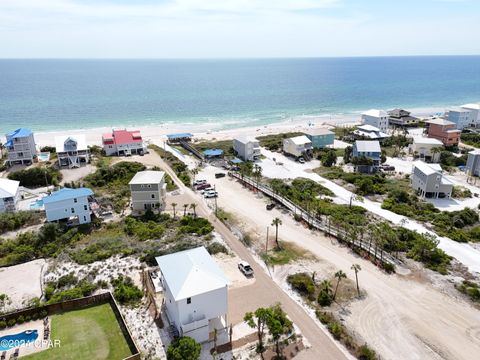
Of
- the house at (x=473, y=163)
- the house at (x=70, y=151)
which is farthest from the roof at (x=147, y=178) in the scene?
the house at (x=473, y=163)

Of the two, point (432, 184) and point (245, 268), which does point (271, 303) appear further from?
point (432, 184)

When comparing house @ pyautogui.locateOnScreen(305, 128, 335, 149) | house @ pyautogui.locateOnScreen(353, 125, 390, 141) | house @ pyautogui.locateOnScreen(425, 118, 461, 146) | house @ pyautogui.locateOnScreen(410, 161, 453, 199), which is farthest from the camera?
house @ pyautogui.locateOnScreen(353, 125, 390, 141)

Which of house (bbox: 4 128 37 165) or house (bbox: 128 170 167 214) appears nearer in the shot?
house (bbox: 128 170 167 214)

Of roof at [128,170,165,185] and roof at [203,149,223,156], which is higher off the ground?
roof at [128,170,165,185]

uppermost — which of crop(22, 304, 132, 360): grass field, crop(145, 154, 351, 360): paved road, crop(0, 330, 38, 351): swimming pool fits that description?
crop(0, 330, 38, 351): swimming pool

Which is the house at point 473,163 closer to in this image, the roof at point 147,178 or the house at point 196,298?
the roof at point 147,178

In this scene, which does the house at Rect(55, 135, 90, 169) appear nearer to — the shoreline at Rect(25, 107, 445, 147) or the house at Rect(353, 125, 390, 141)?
the shoreline at Rect(25, 107, 445, 147)

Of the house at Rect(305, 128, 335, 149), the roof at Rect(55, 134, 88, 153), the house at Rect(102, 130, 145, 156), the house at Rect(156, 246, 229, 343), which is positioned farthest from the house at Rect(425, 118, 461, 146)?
the roof at Rect(55, 134, 88, 153)

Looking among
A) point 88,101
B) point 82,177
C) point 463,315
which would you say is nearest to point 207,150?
point 82,177
